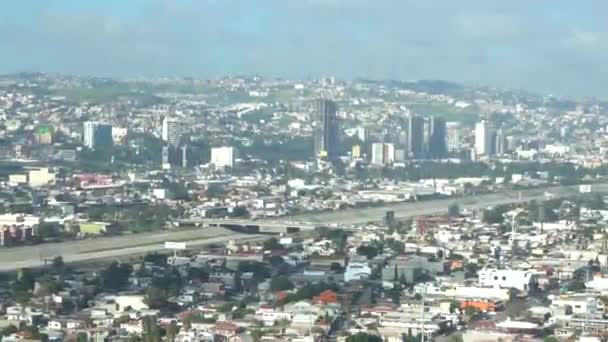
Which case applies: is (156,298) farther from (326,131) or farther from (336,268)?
(326,131)

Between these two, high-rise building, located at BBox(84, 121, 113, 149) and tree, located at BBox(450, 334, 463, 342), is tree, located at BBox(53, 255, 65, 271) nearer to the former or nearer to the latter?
tree, located at BBox(450, 334, 463, 342)

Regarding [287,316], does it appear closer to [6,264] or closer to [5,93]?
[6,264]

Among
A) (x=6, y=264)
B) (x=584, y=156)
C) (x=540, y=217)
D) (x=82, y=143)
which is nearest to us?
(x=6, y=264)

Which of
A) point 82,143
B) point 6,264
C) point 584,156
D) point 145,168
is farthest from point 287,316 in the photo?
point 584,156

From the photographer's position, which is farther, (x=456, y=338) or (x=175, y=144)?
(x=175, y=144)

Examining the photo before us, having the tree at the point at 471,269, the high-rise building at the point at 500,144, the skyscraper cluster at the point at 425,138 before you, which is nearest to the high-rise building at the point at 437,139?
the skyscraper cluster at the point at 425,138

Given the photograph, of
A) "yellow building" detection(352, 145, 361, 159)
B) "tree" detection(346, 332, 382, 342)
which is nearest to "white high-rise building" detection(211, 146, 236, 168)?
"yellow building" detection(352, 145, 361, 159)

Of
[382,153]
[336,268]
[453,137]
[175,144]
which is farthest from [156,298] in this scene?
[453,137]
